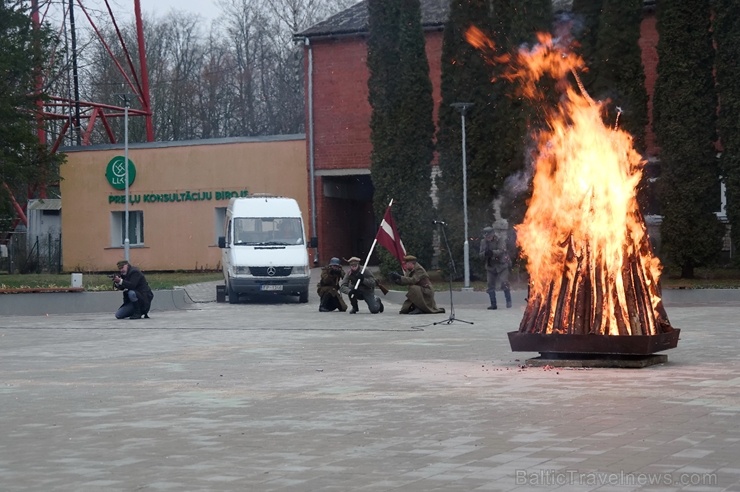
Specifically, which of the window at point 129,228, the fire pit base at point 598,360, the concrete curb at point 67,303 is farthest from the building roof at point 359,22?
the fire pit base at point 598,360

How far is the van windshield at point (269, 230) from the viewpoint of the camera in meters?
34.8

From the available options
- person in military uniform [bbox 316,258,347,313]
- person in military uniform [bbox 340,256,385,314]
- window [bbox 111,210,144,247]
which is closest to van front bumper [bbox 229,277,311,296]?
person in military uniform [bbox 316,258,347,313]

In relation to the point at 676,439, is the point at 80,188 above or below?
above

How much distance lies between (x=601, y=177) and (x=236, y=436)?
7.07m

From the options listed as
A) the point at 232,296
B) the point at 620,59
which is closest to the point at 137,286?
the point at 232,296

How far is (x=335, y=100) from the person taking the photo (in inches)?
1909

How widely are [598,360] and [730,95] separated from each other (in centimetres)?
2078

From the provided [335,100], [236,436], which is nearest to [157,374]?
[236,436]

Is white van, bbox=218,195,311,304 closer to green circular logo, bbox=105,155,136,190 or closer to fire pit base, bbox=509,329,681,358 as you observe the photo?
green circular logo, bbox=105,155,136,190

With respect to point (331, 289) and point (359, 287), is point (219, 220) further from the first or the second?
point (359, 287)

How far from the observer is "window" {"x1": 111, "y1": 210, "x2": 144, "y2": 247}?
51844mm

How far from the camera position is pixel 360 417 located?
37.0 feet

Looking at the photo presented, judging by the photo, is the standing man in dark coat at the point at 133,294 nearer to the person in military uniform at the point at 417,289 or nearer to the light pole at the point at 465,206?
the person in military uniform at the point at 417,289

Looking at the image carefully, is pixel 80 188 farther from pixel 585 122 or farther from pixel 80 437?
pixel 80 437
